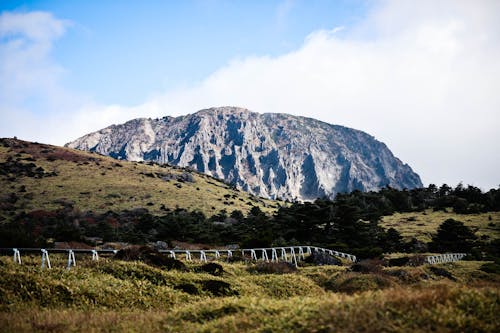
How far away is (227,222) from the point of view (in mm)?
69062

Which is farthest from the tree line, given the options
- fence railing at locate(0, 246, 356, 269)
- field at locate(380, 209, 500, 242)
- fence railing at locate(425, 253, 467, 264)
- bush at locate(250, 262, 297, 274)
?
bush at locate(250, 262, 297, 274)

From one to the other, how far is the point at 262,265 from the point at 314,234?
106 ft

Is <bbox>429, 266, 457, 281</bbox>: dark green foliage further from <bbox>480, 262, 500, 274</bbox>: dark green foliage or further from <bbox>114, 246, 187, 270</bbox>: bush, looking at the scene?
<bbox>114, 246, 187, 270</bbox>: bush

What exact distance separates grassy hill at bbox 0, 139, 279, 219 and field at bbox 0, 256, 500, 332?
190ft

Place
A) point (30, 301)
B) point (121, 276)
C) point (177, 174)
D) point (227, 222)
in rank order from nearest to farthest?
1. point (30, 301)
2. point (121, 276)
3. point (227, 222)
4. point (177, 174)

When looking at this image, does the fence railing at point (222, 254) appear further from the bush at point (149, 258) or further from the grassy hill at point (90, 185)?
the grassy hill at point (90, 185)

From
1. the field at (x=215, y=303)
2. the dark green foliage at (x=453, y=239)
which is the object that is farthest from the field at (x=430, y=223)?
the field at (x=215, y=303)

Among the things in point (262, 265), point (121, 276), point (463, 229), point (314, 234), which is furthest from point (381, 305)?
point (463, 229)

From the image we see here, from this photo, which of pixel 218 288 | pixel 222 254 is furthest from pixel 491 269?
pixel 218 288

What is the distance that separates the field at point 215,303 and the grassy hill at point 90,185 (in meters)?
58.0

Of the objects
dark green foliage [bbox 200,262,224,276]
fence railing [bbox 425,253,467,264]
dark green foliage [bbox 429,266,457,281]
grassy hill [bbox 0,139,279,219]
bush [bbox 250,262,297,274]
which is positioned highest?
grassy hill [bbox 0,139,279,219]

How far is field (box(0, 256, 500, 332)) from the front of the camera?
7.79 meters

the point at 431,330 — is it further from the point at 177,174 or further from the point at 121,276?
the point at 177,174

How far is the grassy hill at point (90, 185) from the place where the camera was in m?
76.3
